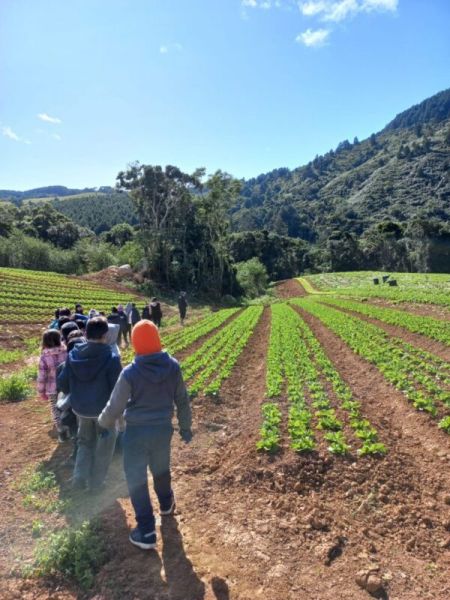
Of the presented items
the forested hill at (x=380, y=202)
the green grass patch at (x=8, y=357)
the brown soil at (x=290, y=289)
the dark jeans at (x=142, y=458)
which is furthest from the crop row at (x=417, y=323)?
the forested hill at (x=380, y=202)

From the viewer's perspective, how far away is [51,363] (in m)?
7.32

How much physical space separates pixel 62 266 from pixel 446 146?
168680 mm

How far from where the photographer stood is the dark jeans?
15.0ft

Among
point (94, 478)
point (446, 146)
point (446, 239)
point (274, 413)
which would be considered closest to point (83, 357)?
point (94, 478)

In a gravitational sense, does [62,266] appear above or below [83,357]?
above

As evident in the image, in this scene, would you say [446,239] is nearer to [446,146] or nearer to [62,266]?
[62,266]

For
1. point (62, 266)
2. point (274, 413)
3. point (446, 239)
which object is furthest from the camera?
point (446, 239)

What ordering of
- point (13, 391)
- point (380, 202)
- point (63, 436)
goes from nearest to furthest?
point (63, 436) < point (13, 391) < point (380, 202)

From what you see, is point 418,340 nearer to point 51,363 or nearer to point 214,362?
point 214,362

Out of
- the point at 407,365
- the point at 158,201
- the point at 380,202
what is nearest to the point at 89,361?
the point at 407,365

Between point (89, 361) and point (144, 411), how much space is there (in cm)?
138

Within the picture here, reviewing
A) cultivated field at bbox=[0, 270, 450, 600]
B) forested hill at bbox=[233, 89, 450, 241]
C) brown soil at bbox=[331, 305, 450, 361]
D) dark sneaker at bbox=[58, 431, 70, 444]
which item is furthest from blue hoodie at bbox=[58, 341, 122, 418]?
forested hill at bbox=[233, 89, 450, 241]

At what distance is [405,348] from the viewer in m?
15.2

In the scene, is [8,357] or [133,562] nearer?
[133,562]
